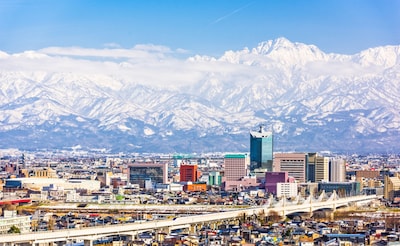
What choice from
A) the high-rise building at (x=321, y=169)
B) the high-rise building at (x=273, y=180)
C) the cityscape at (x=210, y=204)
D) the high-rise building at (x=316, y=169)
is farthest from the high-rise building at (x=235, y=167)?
the high-rise building at (x=273, y=180)

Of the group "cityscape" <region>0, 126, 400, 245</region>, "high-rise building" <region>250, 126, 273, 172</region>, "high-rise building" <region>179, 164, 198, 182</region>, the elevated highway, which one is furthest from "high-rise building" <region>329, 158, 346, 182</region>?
the elevated highway

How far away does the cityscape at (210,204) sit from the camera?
2767cm

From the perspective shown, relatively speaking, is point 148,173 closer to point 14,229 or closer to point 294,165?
point 294,165

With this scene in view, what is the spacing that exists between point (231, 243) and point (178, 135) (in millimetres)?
112784

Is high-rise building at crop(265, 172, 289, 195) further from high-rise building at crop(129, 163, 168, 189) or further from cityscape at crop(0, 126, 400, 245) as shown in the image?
high-rise building at crop(129, 163, 168, 189)

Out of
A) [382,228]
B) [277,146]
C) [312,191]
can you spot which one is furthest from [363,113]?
[382,228]

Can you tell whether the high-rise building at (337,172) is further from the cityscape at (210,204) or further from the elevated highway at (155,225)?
the elevated highway at (155,225)

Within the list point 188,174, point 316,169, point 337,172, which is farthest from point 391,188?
point 188,174

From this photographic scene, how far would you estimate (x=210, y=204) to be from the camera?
44938 millimetres

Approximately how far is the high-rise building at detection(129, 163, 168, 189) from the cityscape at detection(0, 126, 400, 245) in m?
0.05

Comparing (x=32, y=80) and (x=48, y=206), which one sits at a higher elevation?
(x=32, y=80)

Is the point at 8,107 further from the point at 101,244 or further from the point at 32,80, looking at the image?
the point at 101,244

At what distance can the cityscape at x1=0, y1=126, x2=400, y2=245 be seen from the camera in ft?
90.8

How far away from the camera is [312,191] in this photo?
2141 inches
